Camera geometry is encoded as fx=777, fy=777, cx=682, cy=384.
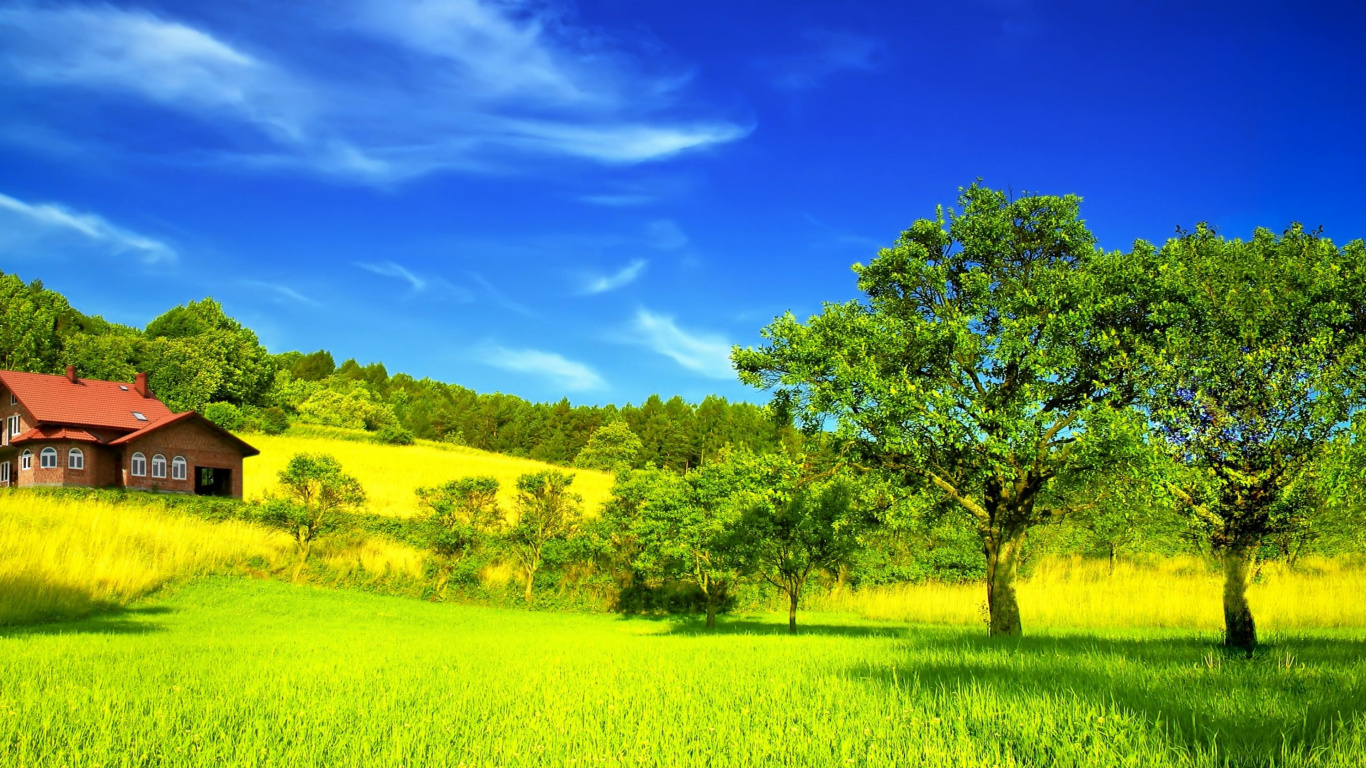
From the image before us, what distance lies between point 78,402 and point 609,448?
6047cm

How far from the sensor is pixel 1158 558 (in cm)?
3816

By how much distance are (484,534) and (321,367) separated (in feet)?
414

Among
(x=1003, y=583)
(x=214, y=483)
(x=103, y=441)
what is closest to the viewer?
(x=1003, y=583)

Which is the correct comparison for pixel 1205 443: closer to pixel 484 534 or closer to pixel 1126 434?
pixel 1126 434

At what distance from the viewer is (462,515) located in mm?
40406

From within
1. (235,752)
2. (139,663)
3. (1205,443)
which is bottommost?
(139,663)

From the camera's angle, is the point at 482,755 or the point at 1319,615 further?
the point at 1319,615

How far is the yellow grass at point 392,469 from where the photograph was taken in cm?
5531

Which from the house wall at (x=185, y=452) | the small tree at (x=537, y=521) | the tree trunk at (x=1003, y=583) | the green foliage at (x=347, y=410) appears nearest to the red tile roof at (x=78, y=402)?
the house wall at (x=185, y=452)

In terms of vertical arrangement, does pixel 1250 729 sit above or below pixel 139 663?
above

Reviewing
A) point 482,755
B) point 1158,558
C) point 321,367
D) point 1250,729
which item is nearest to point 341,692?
point 482,755

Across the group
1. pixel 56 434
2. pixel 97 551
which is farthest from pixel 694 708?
pixel 56 434

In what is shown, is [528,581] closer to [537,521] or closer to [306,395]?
[537,521]

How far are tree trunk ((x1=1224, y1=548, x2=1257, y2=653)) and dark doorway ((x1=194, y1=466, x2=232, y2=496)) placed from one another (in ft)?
190
